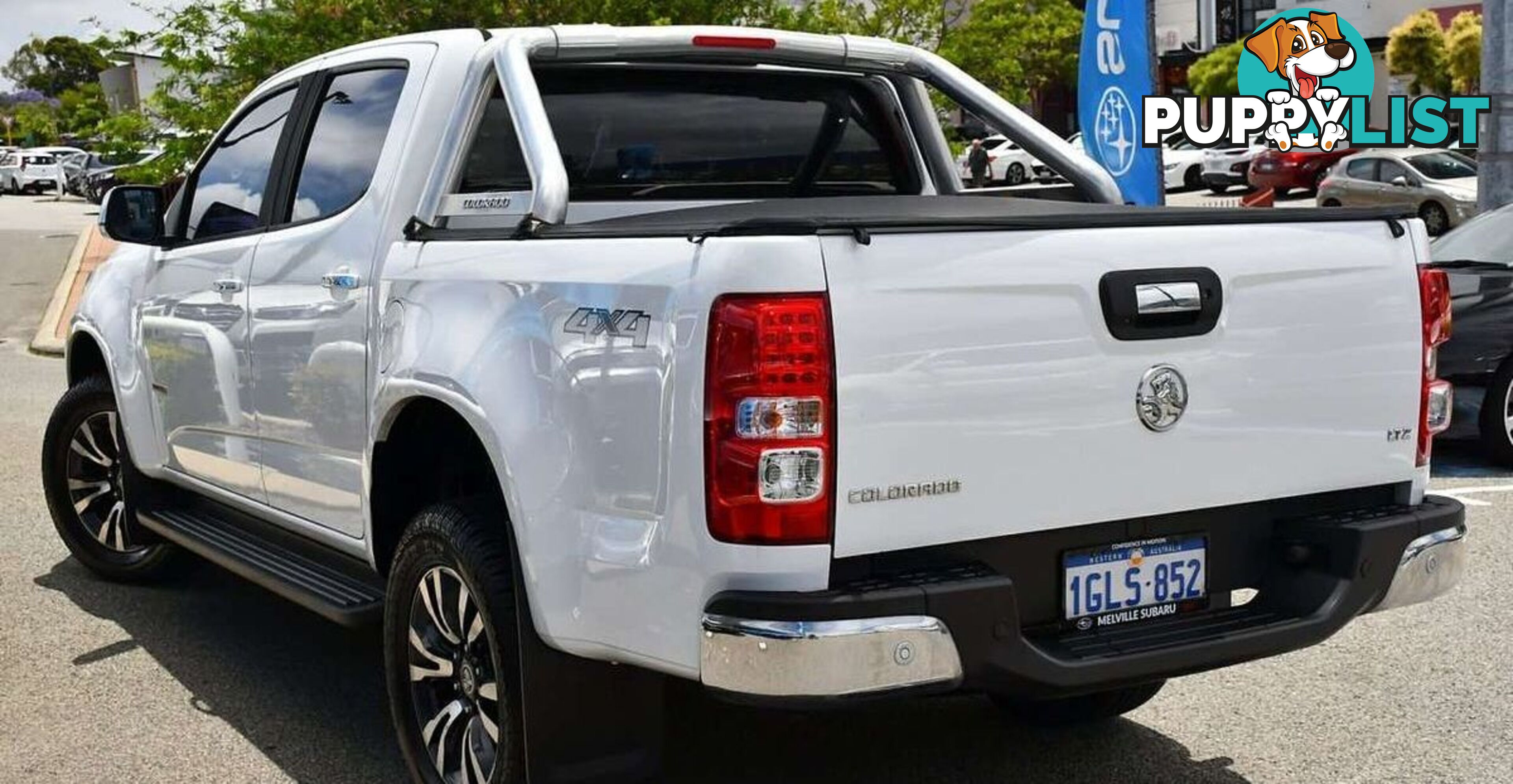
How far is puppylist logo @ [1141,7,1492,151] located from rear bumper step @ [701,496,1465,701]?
2887cm

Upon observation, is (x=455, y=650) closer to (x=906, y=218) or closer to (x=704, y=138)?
(x=906, y=218)

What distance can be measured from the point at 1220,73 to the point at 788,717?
141 feet

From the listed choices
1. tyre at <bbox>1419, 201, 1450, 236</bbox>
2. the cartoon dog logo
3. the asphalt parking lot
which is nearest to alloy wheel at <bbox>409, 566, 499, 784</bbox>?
the asphalt parking lot

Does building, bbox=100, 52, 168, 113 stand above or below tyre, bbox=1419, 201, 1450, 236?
above

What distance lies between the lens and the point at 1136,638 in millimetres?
3846

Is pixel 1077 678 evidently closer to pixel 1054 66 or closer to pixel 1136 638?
pixel 1136 638

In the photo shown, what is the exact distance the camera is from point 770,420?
11.0 ft

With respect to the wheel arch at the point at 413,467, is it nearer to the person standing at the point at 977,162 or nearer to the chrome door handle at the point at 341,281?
the chrome door handle at the point at 341,281

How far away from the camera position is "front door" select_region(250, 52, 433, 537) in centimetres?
472

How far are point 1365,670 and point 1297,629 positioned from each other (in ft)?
6.08

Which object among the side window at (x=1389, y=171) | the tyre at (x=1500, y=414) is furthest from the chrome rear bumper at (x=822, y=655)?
the side window at (x=1389, y=171)

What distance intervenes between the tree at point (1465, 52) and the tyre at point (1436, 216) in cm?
1131

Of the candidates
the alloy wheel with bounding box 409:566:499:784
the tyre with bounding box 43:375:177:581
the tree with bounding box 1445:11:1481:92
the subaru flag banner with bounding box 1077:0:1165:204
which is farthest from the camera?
the tree with bounding box 1445:11:1481:92

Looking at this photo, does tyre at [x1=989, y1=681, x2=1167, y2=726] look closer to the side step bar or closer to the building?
the side step bar
